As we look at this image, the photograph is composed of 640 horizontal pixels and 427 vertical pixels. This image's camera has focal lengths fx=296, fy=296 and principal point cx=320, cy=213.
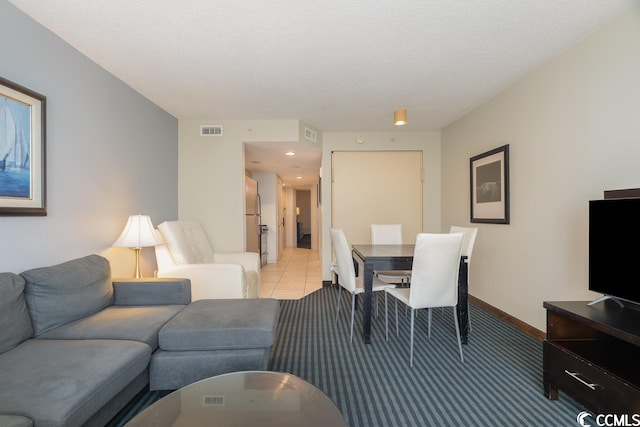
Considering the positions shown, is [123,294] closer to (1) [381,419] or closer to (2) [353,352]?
(2) [353,352]

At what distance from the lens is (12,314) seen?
1545 millimetres

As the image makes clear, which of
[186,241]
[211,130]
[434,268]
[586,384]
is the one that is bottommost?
[586,384]

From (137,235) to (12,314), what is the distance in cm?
112

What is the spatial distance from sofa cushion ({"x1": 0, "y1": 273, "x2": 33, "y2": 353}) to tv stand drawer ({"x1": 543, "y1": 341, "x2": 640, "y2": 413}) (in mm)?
2934

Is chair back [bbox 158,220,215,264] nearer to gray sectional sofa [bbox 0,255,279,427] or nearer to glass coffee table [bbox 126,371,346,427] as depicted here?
gray sectional sofa [bbox 0,255,279,427]

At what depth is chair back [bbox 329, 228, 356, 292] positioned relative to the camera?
2.75 m

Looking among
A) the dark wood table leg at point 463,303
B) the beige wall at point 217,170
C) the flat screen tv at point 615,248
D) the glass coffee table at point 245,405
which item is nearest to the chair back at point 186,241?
the beige wall at point 217,170

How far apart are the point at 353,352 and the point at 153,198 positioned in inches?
107

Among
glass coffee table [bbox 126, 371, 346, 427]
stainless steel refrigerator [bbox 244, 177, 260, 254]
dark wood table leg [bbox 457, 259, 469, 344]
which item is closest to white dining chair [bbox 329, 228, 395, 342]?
dark wood table leg [bbox 457, 259, 469, 344]

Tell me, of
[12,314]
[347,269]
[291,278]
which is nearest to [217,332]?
[12,314]

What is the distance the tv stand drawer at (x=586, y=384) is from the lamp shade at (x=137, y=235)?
308 cm

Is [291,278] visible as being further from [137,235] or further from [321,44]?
[321,44]

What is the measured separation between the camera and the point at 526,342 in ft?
8.39

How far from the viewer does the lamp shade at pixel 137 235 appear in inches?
102
